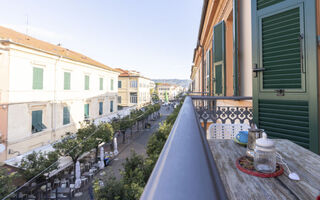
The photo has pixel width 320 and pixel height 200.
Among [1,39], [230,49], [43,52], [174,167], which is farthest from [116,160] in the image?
[174,167]

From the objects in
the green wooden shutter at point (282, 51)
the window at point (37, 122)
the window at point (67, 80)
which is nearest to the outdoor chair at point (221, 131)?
the green wooden shutter at point (282, 51)

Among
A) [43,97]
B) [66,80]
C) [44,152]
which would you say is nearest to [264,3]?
[44,152]

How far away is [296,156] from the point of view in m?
1.35

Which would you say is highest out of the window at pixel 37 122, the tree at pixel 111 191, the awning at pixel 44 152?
the window at pixel 37 122

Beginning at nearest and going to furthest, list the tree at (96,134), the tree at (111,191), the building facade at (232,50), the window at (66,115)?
1. the building facade at (232,50)
2. the tree at (111,191)
3. the tree at (96,134)
4. the window at (66,115)

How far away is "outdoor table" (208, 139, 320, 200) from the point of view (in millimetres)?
873

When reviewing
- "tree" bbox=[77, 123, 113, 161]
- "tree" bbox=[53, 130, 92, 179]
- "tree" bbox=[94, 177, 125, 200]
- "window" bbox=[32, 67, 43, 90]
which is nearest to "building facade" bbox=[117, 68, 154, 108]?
"tree" bbox=[77, 123, 113, 161]

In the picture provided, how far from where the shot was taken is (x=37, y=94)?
11.7 m

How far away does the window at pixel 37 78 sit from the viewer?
11477mm

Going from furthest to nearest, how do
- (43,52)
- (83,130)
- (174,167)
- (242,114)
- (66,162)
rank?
(83,130)
(43,52)
(66,162)
(242,114)
(174,167)

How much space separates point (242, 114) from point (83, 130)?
13.1 metres

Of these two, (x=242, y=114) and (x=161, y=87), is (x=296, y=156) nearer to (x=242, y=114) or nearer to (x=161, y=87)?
(x=242, y=114)

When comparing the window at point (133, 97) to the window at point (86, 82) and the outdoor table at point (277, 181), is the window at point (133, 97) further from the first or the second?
the outdoor table at point (277, 181)

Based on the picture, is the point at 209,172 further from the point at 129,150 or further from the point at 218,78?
the point at 129,150
